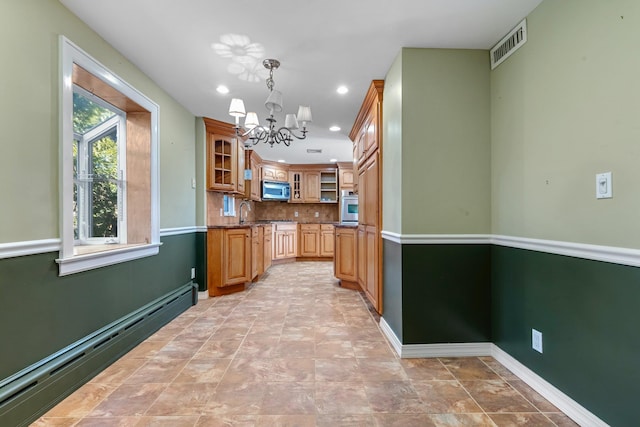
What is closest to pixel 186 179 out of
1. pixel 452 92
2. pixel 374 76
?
pixel 374 76

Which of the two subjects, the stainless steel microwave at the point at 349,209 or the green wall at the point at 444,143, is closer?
the green wall at the point at 444,143

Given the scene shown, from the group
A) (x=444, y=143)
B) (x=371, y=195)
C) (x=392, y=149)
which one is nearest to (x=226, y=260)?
(x=371, y=195)

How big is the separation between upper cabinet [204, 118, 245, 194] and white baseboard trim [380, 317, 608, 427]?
290cm

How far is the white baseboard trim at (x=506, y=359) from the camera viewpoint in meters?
1.49

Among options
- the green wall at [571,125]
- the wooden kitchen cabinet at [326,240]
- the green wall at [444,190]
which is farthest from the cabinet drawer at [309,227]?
the green wall at [571,125]

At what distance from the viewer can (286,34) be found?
6.73 feet

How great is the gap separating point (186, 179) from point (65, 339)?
213 centimetres

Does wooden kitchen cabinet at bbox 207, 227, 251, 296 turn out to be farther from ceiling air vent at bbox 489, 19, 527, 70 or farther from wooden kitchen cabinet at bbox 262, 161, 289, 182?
ceiling air vent at bbox 489, 19, 527, 70

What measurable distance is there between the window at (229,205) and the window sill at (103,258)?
6.31 feet

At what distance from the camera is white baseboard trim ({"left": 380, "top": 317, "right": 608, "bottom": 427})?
4.88 ft

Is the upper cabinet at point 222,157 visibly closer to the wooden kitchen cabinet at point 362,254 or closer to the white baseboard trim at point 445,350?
the wooden kitchen cabinet at point 362,254

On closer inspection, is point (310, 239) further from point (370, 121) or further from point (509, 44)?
point (509, 44)

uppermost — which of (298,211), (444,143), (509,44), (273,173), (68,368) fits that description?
(509,44)

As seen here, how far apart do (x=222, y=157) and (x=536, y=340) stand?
3.94 m
